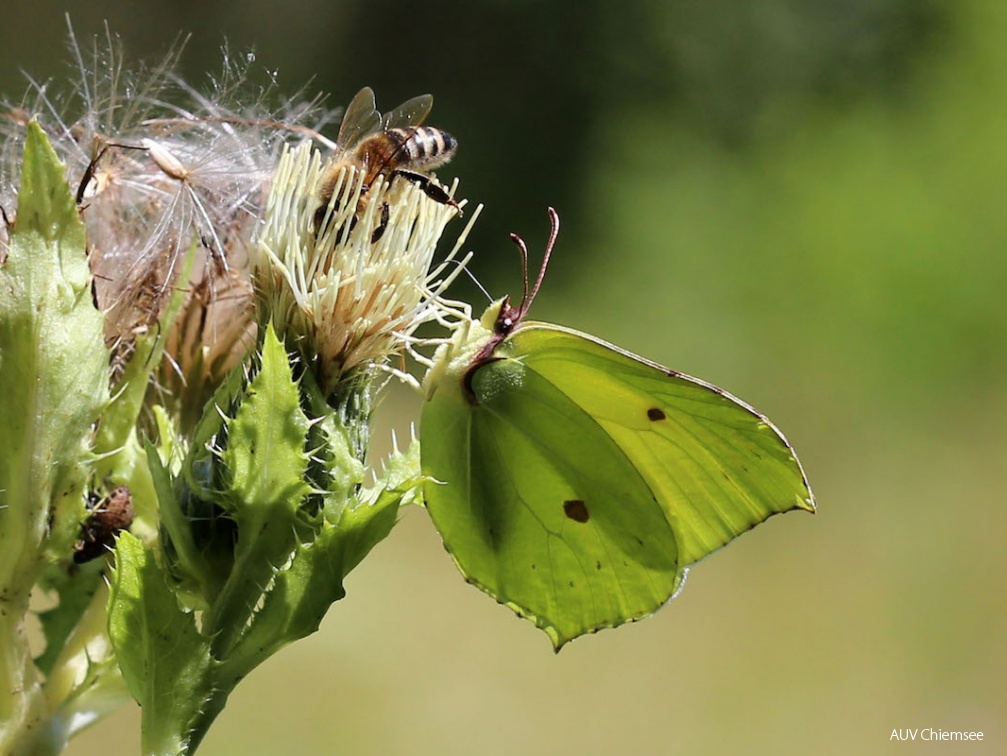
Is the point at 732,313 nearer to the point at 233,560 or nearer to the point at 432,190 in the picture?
the point at 432,190

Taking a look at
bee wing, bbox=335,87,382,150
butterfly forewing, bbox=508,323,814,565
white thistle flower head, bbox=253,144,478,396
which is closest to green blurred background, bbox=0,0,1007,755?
butterfly forewing, bbox=508,323,814,565

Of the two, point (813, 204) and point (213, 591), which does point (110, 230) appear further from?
point (813, 204)

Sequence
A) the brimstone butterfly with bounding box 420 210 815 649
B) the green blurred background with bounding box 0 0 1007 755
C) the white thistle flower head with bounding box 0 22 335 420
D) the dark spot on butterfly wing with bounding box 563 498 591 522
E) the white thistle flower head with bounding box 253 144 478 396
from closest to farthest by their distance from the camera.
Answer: the white thistle flower head with bounding box 253 144 478 396 < the white thistle flower head with bounding box 0 22 335 420 < the brimstone butterfly with bounding box 420 210 815 649 < the dark spot on butterfly wing with bounding box 563 498 591 522 < the green blurred background with bounding box 0 0 1007 755

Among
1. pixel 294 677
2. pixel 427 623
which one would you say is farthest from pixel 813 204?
pixel 294 677

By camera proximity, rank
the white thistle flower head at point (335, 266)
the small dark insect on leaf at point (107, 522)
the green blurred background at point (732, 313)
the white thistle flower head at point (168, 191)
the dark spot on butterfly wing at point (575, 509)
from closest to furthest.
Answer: the small dark insect on leaf at point (107, 522) → the white thistle flower head at point (335, 266) → the white thistle flower head at point (168, 191) → the dark spot on butterfly wing at point (575, 509) → the green blurred background at point (732, 313)

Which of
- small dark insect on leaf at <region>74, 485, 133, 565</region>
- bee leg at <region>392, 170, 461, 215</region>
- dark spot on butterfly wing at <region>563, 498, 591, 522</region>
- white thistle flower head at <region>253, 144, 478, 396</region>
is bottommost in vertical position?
small dark insect on leaf at <region>74, 485, 133, 565</region>

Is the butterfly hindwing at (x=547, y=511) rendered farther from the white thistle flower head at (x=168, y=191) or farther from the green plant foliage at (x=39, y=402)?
the green plant foliage at (x=39, y=402)

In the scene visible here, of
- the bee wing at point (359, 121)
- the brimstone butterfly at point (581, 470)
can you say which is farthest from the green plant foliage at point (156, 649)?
the bee wing at point (359, 121)

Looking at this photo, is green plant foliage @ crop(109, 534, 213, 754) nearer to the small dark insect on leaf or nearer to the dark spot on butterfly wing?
the small dark insect on leaf
